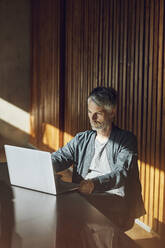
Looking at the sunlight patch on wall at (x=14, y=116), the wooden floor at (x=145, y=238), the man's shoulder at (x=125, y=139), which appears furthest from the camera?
the sunlight patch on wall at (x=14, y=116)

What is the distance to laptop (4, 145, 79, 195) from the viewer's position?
7.08ft

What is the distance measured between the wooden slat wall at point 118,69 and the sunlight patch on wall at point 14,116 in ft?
4.80

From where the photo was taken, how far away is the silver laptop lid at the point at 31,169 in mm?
2156

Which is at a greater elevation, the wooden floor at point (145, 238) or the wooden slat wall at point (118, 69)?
the wooden slat wall at point (118, 69)

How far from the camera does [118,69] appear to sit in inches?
182

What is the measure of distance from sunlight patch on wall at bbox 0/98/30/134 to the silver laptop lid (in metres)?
6.91

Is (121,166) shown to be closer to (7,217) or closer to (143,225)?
(7,217)

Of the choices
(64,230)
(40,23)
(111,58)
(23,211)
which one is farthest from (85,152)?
(40,23)

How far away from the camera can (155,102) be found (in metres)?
3.80

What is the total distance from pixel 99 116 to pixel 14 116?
6.76 metres

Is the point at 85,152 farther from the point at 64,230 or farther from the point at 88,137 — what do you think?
the point at 64,230

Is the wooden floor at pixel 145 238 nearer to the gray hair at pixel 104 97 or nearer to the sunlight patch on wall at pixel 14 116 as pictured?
the gray hair at pixel 104 97

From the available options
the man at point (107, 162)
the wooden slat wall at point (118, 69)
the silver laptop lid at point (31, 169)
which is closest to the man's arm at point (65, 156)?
the man at point (107, 162)

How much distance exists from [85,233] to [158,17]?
2735mm
